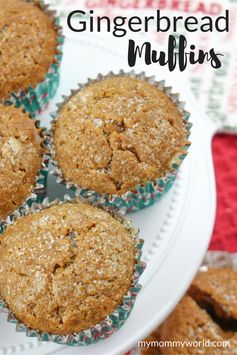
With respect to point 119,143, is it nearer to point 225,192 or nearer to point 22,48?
point 22,48

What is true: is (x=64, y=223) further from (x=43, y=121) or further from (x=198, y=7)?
(x=198, y=7)

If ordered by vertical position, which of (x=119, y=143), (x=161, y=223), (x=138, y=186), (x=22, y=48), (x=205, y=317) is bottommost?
(x=205, y=317)

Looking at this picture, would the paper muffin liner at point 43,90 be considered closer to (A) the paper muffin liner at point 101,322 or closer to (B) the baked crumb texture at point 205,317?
(A) the paper muffin liner at point 101,322

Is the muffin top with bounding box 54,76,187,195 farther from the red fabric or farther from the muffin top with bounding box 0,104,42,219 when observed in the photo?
the red fabric

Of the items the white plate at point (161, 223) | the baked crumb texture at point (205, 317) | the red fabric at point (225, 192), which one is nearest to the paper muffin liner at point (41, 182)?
the white plate at point (161, 223)

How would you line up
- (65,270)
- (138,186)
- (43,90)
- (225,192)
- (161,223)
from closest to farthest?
(65,270) < (138,186) < (161,223) < (43,90) < (225,192)

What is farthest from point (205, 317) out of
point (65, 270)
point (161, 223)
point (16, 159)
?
point (16, 159)

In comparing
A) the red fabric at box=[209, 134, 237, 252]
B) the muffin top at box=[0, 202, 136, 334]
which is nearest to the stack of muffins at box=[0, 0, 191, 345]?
the muffin top at box=[0, 202, 136, 334]

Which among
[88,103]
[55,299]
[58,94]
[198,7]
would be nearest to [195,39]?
[198,7]
